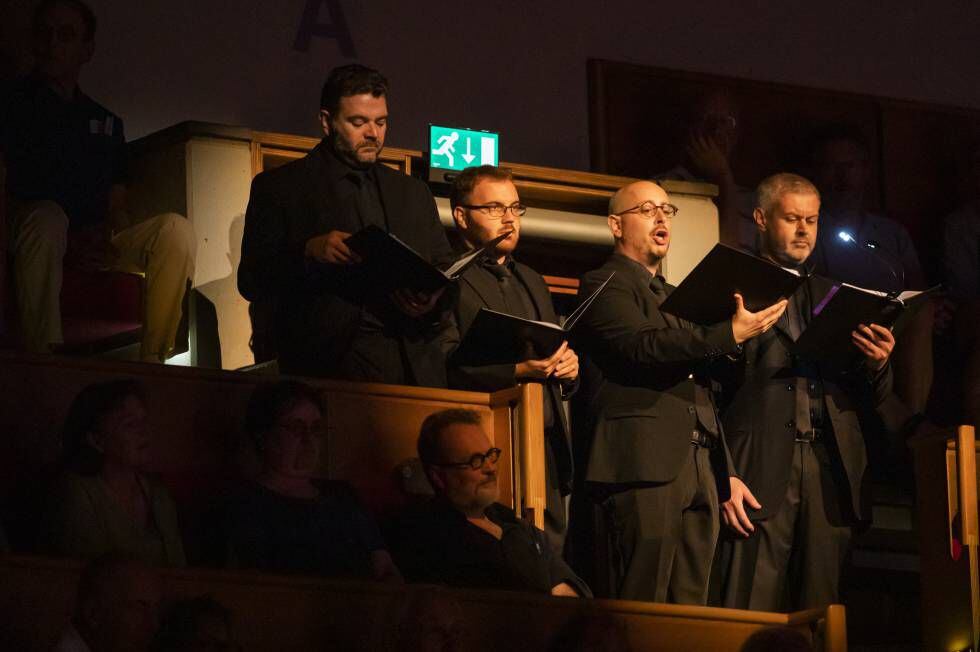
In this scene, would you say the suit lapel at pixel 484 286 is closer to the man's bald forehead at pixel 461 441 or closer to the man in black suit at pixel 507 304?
the man in black suit at pixel 507 304

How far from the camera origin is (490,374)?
423 centimetres

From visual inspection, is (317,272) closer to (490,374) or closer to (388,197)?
(388,197)

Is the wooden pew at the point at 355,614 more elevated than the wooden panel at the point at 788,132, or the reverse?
the wooden panel at the point at 788,132

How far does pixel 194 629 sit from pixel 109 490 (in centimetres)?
69

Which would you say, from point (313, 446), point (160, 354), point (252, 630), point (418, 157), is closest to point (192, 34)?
point (418, 157)

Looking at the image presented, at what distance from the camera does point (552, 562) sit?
3.85 m

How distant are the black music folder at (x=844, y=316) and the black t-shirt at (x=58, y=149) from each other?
1.79 metres

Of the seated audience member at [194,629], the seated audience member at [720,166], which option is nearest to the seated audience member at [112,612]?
the seated audience member at [194,629]

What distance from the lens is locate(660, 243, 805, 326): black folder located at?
421cm

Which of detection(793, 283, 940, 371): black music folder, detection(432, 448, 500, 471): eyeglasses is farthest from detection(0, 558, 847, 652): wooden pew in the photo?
detection(793, 283, 940, 371): black music folder

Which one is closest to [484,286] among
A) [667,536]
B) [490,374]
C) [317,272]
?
[490,374]

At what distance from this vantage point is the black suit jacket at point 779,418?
4492 mm

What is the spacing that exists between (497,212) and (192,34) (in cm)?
162

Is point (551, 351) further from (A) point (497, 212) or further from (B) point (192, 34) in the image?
(B) point (192, 34)
